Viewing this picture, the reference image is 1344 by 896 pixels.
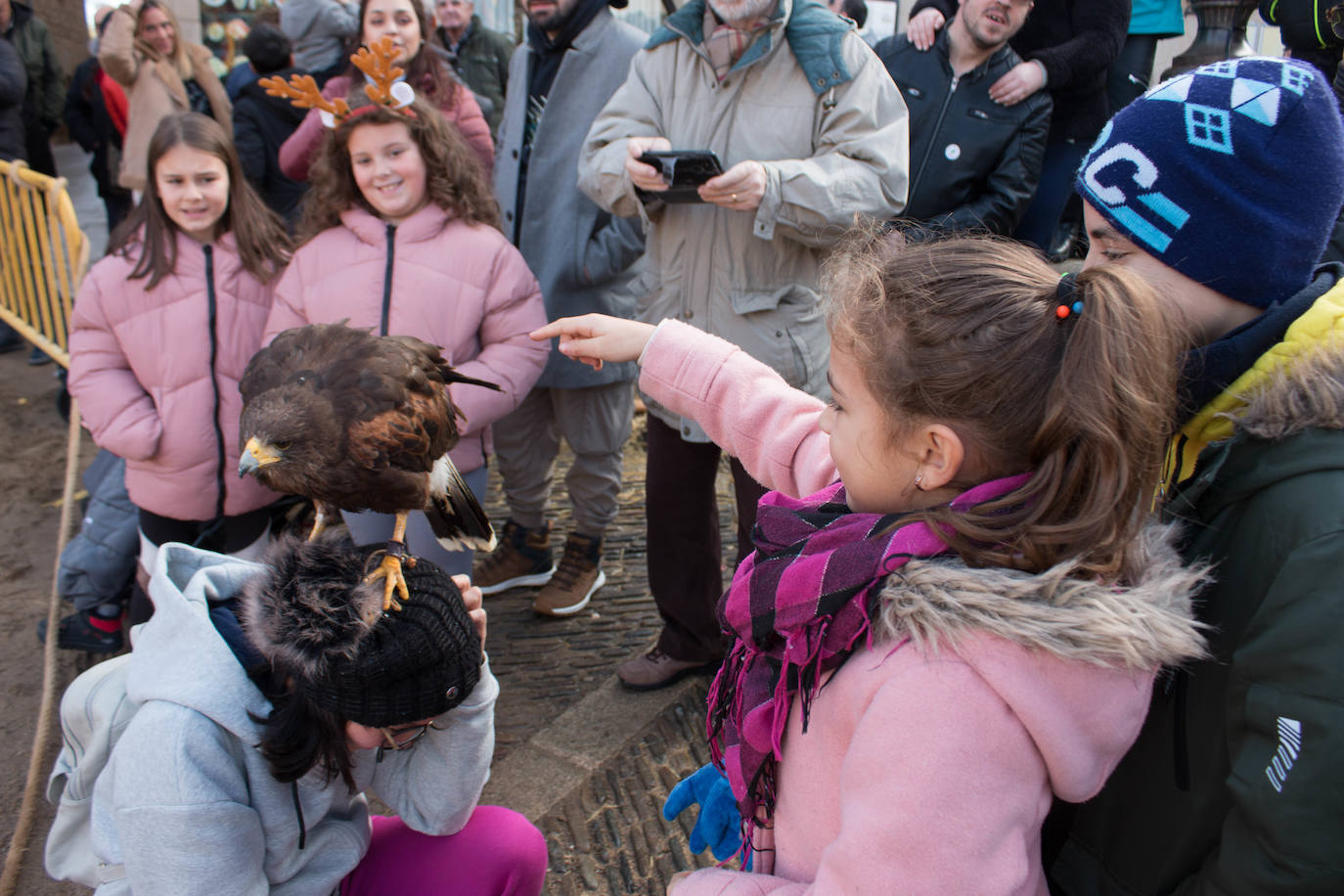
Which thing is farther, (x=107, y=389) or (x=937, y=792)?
(x=107, y=389)

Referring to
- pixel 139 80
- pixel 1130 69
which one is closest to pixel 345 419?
pixel 1130 69

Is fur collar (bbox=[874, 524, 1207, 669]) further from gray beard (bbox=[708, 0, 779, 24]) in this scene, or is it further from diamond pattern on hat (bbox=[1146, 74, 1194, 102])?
gray beard (bbox=[708, 0, 779, 24])

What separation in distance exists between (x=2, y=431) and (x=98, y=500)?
2.74 m

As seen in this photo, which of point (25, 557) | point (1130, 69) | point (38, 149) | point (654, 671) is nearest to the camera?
point (654, 671)

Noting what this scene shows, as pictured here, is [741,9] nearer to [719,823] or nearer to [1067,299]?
[1067,299]

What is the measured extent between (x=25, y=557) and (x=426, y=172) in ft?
9.54

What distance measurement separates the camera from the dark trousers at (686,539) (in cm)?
303

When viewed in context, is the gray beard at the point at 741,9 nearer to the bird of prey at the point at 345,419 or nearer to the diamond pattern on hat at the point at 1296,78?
the bird of prey at the point at 345,419

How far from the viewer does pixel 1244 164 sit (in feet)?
4.05

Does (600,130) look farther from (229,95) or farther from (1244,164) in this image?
(229,95)

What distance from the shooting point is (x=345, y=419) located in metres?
2.01

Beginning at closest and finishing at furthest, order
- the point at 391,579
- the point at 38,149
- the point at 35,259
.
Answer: the point at 391,579
the point at 35,259
the point at 38,149

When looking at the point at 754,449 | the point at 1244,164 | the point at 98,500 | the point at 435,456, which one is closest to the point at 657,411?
the point at 435,456

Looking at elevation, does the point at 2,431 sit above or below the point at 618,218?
below
